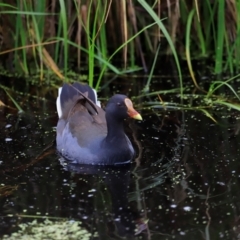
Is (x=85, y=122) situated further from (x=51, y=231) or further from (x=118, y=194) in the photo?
(x=51, y=231)

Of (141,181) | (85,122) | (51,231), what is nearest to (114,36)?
(85,122)

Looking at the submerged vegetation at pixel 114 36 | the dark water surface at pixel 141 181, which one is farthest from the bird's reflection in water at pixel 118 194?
the submerged vegetation at pixel 114 36

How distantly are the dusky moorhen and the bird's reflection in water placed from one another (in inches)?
2.6

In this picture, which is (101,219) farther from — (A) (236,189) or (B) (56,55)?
(B) (56,55)

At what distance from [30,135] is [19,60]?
1224mm

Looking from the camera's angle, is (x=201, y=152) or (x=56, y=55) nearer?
(x=201, y=152)

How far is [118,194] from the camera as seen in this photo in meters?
4.41

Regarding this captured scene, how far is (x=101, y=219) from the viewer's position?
4078 millimetres

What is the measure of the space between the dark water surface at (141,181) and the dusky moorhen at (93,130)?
3.2 inches

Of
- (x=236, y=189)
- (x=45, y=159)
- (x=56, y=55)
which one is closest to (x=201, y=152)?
(x=236, y=189)

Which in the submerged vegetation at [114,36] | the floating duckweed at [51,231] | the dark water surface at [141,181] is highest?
the submerged vegetation at [114,36]

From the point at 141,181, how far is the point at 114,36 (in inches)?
85.6

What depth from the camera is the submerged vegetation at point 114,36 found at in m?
5.93

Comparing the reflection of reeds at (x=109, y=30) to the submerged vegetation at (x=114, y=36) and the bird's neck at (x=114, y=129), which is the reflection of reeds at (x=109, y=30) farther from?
the bird's neck at (x=114, y=129)
